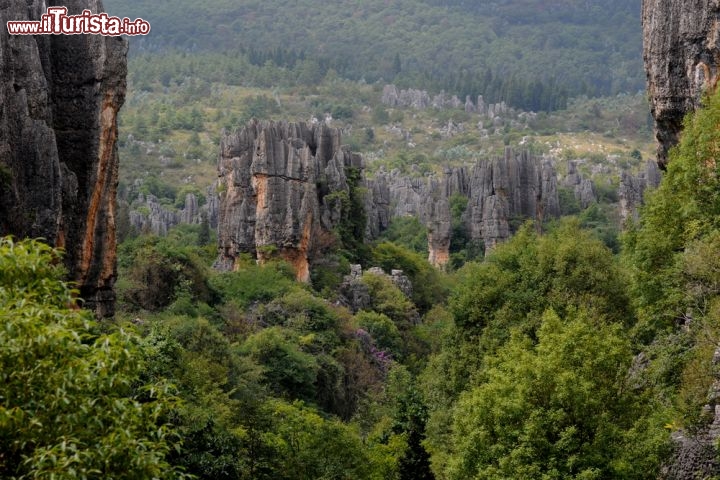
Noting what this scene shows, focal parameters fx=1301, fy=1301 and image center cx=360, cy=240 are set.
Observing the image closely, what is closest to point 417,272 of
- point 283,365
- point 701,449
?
point 283,365

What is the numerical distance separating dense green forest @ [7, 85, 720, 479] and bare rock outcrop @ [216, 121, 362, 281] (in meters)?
11.4

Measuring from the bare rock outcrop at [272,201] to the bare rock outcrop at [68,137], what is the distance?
29.1 meters

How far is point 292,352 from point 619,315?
13.0 m

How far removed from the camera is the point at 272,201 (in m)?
58.8

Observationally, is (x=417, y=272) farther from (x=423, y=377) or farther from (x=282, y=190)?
(x=423, y=377)

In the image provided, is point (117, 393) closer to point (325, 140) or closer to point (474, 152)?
point (325, 140)

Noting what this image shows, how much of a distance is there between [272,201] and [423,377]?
21339mm

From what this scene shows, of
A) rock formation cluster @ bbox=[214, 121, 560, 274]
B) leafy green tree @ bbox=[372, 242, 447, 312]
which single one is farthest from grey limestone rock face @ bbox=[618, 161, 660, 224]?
rock formation cluster @ bbox=[214, 121, 560, 274]

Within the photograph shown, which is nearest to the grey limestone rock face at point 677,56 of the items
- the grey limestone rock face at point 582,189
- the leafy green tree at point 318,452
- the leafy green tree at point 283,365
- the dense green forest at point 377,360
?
the dense green forest at point 377,360

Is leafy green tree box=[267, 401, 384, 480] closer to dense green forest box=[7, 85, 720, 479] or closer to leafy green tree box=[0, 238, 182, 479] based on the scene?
dense green forest box=[7, 85, 720, 479]

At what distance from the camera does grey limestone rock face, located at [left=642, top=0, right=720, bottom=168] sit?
2919cm

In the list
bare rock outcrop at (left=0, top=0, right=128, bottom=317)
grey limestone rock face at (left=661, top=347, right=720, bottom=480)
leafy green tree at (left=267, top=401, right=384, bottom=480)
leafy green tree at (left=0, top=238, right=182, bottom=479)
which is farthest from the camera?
leafy green tree at (left=267, top=401, right=384, bottom=480)

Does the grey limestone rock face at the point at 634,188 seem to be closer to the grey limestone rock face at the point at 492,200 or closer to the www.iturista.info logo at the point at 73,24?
the grey limestone rock face at the point at 492,200

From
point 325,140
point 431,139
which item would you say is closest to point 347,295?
point 325,140
